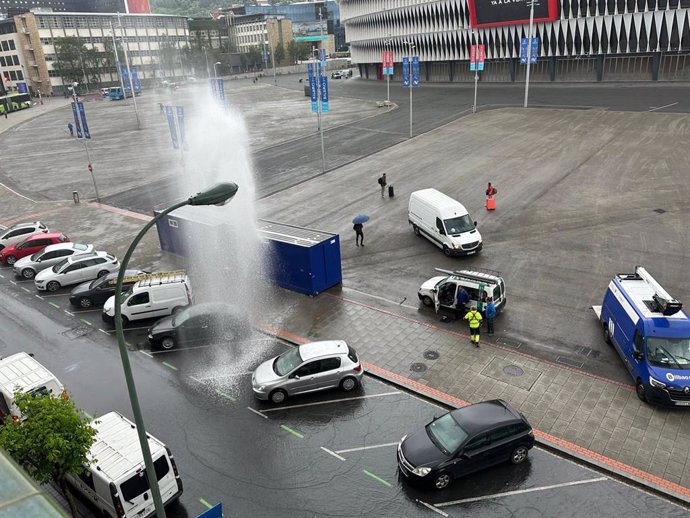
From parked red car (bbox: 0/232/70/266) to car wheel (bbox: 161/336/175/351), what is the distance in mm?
13447

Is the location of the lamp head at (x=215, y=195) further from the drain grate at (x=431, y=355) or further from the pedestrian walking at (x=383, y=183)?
the pedestrian walking at (x=383, y=183)

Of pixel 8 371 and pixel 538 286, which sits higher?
pixel 8 371

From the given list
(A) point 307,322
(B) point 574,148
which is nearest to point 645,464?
(A) point 307,322

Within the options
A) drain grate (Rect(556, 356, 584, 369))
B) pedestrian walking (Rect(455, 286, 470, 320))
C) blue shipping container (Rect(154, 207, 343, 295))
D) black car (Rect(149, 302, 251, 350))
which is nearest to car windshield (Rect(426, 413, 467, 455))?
drain grate (Rect(556, 356, 584, 369))

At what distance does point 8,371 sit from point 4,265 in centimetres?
1563

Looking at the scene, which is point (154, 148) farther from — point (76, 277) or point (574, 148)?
point (574, 148)

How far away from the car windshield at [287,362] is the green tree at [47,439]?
6.05 m

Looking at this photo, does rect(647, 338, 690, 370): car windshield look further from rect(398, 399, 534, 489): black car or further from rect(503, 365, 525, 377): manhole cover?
rect(398, 399, 534, 489): black car

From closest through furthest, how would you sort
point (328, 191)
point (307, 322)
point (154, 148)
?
point (307, 322) < point (328, 191) < point (154, 148)

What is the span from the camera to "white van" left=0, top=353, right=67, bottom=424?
46.7 feet

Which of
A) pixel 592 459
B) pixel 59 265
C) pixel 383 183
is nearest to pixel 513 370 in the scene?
pixel 592 459

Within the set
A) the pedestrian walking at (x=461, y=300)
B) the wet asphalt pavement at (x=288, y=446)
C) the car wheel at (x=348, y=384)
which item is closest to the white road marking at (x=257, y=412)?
the wet asphalt pavement at (x=288, y=446)

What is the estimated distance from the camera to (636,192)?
31.5 metres

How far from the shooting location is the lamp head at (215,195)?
8484mm
